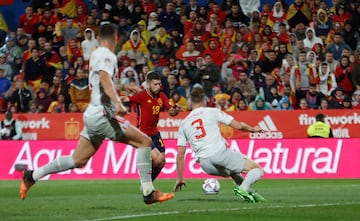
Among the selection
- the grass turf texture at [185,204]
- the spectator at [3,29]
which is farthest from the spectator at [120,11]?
the grass turf texture at [185,204]

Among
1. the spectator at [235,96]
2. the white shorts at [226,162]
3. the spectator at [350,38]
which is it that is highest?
the spectator at [350,38]

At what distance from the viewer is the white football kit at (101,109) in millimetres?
A: 12508

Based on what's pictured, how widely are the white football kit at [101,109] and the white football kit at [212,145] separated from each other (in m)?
2.17

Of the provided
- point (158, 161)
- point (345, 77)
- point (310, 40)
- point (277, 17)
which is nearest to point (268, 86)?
point (345, 77)

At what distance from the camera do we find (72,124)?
26.0 metres

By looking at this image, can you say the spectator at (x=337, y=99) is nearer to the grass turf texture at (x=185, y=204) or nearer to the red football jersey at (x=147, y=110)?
the grass turf texture at (x=185, y=204)

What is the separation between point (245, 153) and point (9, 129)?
6.53 meters

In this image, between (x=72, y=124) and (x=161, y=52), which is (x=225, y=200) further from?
(x=161, y=52)

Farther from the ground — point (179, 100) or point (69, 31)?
point (69, 31)

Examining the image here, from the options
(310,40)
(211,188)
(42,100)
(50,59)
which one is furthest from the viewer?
(50,59)

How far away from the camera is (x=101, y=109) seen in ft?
41.3

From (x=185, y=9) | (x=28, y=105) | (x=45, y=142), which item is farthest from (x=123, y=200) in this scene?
(x=185, y=9)

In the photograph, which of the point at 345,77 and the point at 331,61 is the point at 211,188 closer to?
the point at 345,77

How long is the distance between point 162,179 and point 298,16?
880 cm
